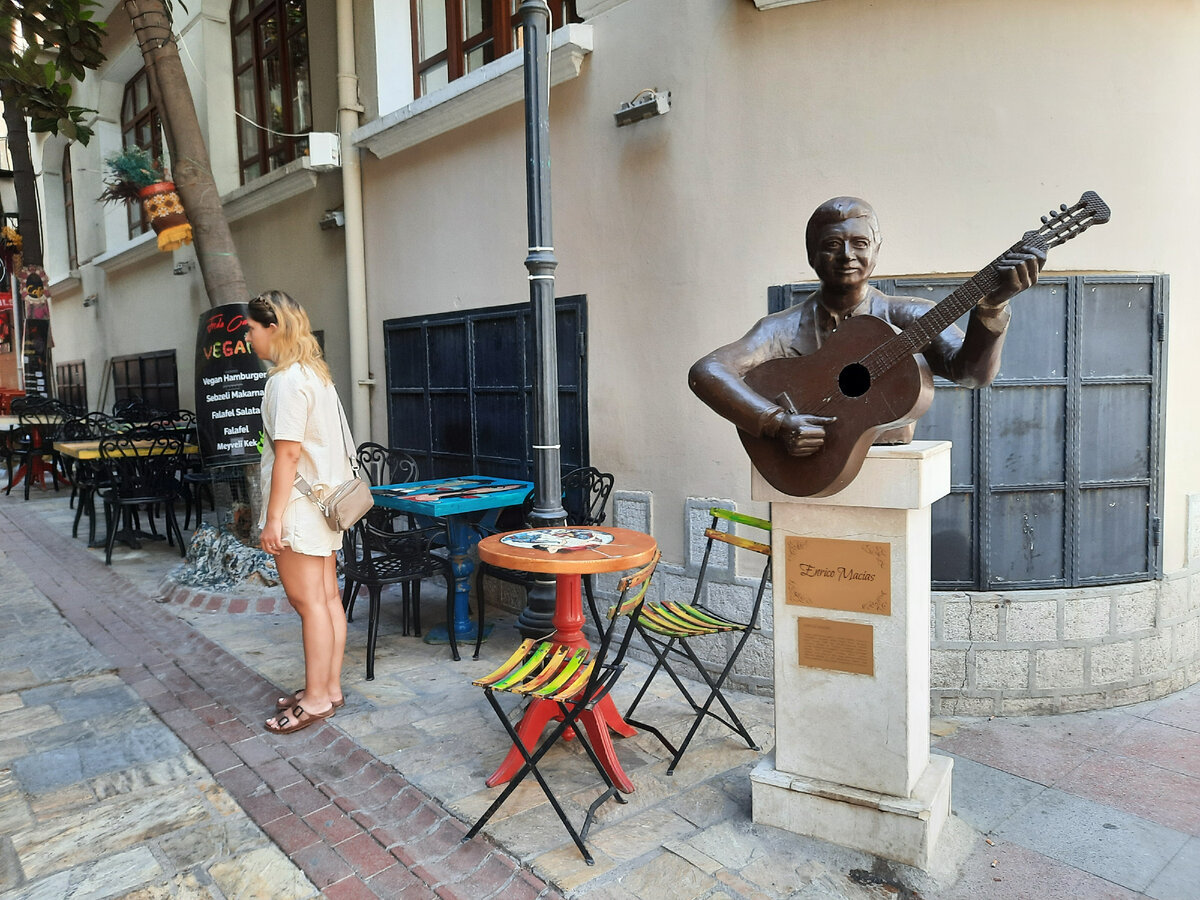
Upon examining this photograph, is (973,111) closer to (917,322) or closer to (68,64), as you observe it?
(917,322)

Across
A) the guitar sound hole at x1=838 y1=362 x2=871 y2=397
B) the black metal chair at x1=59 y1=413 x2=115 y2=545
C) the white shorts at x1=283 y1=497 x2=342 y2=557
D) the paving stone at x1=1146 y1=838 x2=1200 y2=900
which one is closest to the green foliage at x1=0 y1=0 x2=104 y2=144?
the black metal chair at x1=59 y1=413 x2=115 y2=545

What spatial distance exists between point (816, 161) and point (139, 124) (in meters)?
11.4

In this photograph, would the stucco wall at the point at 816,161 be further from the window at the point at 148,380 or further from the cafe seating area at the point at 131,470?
the window at the point at 148,380

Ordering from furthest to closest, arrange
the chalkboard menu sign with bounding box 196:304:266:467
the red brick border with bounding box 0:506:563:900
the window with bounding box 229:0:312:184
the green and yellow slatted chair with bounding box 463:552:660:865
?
the window with bounding box 229:0:312:184 < the chalkboard menu sign with bounding box 196:304:266:467 < the green and yellow slatted chair with bounding box 463:552:660:865 < the red brick border with bounding box 0:506:563:900

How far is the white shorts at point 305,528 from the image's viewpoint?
3643 millimetres

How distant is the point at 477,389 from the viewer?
5891 millimetres

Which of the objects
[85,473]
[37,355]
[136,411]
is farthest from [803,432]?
[37,355]

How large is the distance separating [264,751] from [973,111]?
4.20 m

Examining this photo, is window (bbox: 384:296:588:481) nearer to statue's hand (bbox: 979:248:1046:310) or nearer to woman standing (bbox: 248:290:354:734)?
woman standing (bbox: 248:290:354:734)

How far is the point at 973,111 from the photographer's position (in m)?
3.74

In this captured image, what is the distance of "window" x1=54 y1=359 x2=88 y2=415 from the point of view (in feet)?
49.6

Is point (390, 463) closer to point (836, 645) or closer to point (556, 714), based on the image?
point (556, 714)

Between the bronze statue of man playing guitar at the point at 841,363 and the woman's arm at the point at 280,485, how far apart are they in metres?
1.87

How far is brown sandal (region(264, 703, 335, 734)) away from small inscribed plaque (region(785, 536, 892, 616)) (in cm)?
231
